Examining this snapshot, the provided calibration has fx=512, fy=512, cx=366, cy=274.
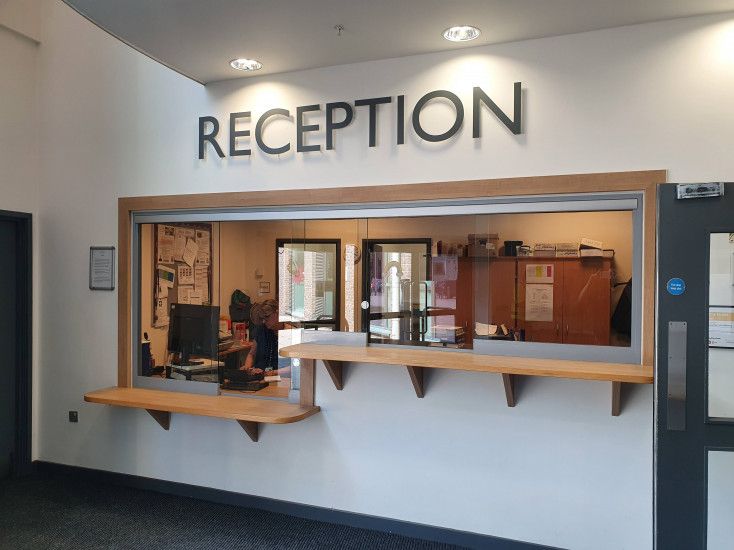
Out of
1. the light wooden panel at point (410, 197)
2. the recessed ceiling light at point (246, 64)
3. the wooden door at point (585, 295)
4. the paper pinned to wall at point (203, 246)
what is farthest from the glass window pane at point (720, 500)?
the paper pinned to wall at point (203, 246)

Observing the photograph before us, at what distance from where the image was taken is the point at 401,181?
3156 millimetres

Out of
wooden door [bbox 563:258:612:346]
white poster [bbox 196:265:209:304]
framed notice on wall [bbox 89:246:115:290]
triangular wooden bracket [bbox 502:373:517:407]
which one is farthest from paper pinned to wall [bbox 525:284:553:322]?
framed notice on wall [bbox 89:246:115:290]

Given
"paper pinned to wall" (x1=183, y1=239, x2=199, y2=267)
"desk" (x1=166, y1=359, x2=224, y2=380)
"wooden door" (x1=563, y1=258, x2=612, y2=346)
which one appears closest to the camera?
"desk" (x1=166, y1=359, x2=224, y2=380)

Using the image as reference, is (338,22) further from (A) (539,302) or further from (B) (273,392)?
(A) (539,302)

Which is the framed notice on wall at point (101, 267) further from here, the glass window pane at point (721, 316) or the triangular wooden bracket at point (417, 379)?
the glass window pane at point (721, 316)

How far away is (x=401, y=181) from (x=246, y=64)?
4.12 feet

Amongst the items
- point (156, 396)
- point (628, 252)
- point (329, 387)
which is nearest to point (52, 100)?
point (156, 396)

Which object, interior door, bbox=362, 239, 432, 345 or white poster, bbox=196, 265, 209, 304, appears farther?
white poster, bbox=196, 265, 209, 304

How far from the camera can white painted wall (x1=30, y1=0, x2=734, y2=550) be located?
8.95 feet

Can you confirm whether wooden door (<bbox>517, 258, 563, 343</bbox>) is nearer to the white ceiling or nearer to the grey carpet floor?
the grey carpet floor

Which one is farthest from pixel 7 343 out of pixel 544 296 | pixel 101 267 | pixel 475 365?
pixel 544 296

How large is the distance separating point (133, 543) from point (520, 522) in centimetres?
234

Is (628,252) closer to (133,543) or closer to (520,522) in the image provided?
(520,522)

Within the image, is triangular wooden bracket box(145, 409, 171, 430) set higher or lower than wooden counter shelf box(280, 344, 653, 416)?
lower
